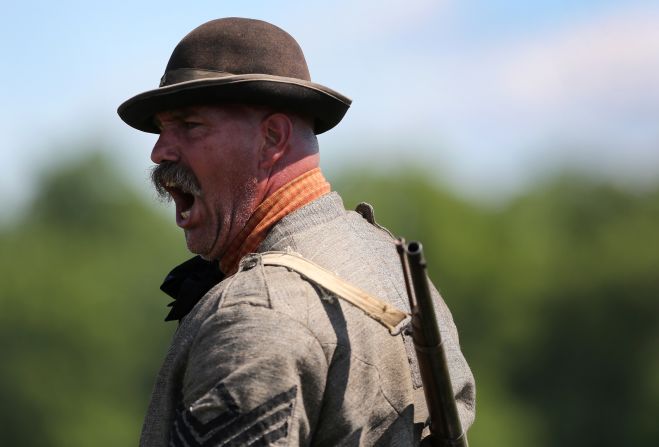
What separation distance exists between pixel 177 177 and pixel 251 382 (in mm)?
1023

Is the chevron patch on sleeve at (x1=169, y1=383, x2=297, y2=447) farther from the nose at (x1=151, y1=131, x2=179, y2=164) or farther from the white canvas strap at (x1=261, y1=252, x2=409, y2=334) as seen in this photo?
the nose at (x1=151, y1=131, x2=179, y2=164)

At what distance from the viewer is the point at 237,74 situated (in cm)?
492

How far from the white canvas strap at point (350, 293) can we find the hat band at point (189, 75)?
0.72 metres

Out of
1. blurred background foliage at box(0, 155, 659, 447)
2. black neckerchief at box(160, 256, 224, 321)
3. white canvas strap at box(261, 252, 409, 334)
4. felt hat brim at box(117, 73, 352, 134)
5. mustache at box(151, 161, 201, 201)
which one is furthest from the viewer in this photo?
blurred background foliage at box(0, 155, 659, 447)

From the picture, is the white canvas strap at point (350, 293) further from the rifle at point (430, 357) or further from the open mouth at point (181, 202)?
the open mouth at point (181, 202)

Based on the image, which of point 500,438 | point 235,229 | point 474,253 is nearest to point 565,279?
point 474,253

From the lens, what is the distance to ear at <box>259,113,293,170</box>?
16.2 feet

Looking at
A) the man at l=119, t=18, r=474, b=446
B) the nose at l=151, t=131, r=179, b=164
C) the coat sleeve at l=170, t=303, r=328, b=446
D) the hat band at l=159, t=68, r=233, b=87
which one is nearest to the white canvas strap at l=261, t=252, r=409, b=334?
the man at l=119, t=18, r=474, b=446

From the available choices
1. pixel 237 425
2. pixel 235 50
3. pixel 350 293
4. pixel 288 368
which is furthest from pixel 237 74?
pixel 237 425

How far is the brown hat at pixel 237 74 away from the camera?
191 inches

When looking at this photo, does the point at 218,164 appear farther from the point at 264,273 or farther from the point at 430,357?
the point at 430,357

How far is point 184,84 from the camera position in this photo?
4805mm

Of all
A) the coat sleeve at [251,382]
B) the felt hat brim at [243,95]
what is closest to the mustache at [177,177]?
the felt hat brim at [243,95]

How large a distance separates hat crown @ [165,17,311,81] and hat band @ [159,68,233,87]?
0.02 metres
